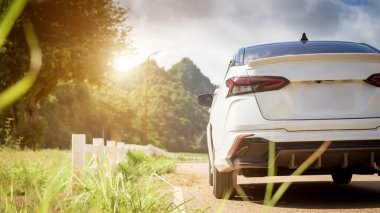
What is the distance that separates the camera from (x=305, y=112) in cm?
456

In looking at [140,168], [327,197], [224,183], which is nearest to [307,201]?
[327,197]

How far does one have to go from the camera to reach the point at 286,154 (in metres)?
4.55

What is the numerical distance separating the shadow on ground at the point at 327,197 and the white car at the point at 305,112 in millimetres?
436

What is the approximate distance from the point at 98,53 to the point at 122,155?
13.9 m

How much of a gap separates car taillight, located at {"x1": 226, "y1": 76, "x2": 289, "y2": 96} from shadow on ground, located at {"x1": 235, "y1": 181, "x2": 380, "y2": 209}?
1218 millimetres

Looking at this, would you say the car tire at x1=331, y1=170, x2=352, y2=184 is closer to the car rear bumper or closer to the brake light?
the car rear bumper

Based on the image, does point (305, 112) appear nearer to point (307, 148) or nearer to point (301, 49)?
point (307, 148)

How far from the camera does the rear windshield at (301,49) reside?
5355 mm

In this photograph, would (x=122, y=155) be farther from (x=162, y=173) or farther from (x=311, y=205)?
(x=311, y=205)

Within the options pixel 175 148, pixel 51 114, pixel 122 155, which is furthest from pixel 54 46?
pixel 175 148

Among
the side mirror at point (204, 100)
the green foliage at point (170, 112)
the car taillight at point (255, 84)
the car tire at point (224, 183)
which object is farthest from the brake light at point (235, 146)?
the green foliage at point (170, 112)

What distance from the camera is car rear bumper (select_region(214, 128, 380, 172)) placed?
14.8 ft

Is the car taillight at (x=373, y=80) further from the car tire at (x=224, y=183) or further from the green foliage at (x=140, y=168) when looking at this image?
the green foliage at (x=140, y=168)

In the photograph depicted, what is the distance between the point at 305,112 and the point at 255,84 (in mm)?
554
